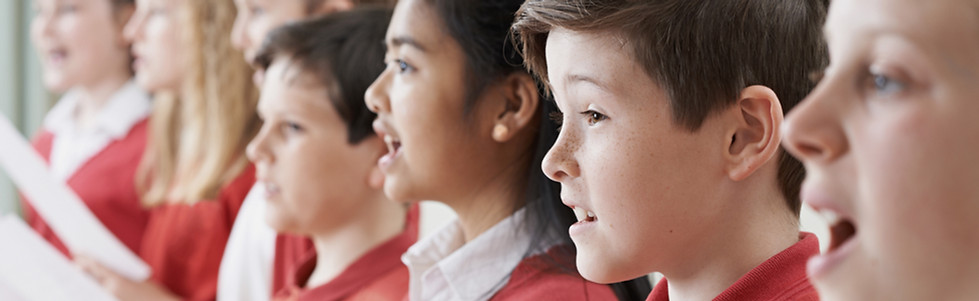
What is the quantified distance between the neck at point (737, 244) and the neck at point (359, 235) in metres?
0.65

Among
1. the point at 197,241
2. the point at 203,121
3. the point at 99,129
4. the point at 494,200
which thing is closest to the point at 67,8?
the point at 99,129

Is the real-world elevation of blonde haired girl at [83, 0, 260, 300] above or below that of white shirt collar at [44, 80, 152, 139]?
→ above

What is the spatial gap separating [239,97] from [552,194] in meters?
0.96

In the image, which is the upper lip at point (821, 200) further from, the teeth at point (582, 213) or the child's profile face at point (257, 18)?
the child's profile face at point (257, 18)

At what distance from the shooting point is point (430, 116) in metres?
0.94

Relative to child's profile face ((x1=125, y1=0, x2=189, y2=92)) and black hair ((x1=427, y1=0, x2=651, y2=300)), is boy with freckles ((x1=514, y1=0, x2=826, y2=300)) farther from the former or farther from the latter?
child's profile face ((x1=125, y1=0, x2=189, y2=92))

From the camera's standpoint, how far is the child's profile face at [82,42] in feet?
7.25

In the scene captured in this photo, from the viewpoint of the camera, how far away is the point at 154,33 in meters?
A: 2.02

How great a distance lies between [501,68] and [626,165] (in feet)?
1.04

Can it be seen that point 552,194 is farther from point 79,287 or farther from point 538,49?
point 79,287

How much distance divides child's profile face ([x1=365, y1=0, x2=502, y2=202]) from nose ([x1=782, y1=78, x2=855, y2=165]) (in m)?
0.54

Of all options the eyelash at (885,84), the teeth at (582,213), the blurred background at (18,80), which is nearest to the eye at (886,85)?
the eyelash at (885,84)

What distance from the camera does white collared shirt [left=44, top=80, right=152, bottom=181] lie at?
6.88 ft

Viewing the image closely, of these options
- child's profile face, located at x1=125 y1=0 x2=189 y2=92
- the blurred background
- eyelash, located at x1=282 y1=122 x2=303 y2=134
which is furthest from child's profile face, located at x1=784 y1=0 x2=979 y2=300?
the blurred background
